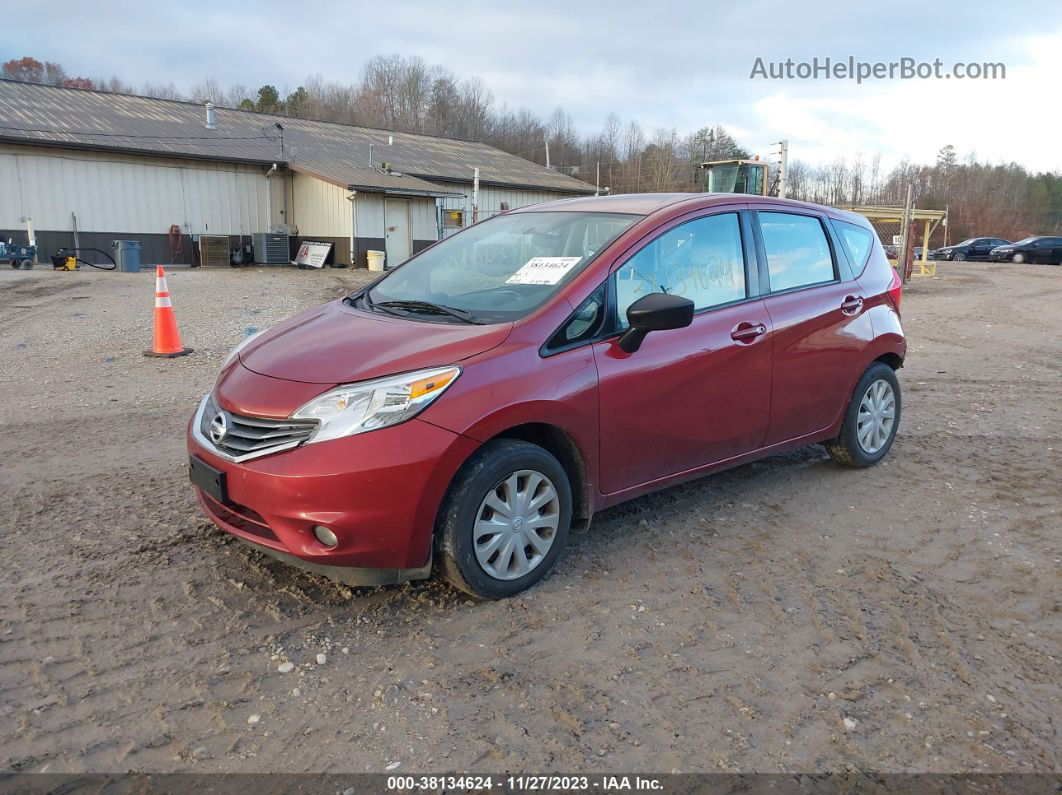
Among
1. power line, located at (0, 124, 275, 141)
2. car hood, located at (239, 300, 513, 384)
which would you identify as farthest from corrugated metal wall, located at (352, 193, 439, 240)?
car hood, located at (239, 300, 513, 384)

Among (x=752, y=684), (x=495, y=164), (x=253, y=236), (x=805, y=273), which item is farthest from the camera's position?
(x=495, y=164)

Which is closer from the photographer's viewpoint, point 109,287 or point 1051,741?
point 1051,741

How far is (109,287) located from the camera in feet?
53.0

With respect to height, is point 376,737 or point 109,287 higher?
point 109,287

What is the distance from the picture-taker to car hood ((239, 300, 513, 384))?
329 centimetres

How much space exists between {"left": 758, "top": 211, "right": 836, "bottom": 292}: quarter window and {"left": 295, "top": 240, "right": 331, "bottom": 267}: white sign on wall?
22.3 metres

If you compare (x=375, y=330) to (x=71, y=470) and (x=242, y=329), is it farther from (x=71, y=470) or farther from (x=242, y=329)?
(x=242, y=329)

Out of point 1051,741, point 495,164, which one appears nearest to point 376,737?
point 1051,741

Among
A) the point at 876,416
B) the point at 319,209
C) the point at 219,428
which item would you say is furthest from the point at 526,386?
the point at 319,209

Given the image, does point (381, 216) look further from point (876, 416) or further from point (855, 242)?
point (876, 416)

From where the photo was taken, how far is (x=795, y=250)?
15.8 feet

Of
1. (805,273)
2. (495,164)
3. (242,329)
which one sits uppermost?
(495,164)

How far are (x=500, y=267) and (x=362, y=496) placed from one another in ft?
5.28

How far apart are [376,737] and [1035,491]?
4.38 meters
